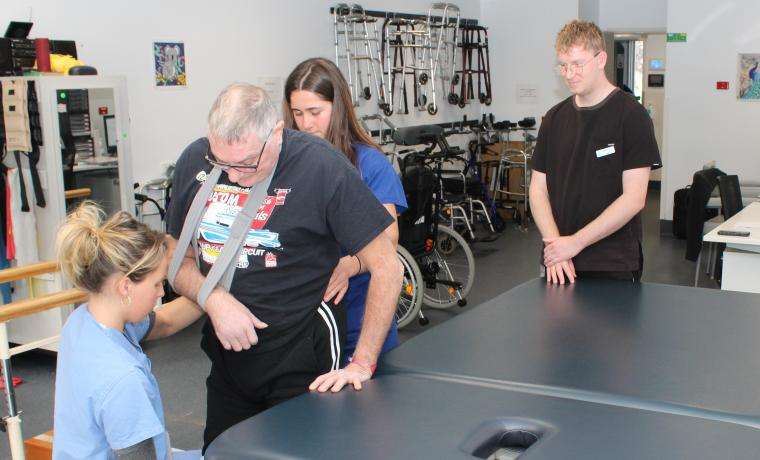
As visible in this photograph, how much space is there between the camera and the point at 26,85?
15.0ft

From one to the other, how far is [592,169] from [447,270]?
10.8 ft

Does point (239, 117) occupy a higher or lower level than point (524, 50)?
lower

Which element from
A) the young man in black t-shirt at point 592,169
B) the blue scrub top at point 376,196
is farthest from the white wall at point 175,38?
the young man in black t-shirt at point 592,169

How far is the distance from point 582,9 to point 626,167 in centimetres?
789

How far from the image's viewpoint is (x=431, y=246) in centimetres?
559

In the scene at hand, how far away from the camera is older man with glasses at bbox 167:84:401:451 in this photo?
69.3 inches

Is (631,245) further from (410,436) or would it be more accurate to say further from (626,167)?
(410,436)

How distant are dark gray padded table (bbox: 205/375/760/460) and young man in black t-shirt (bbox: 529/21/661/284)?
1052 millimetres

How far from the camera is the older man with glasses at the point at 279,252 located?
1.76 metres

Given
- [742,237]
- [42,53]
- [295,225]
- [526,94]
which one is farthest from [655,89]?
[295,225]

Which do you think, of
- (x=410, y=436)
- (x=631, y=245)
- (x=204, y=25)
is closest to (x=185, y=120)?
(x=204, y=25)

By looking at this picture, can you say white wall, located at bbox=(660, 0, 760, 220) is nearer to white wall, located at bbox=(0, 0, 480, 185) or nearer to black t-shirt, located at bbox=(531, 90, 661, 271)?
→ white wall, located at bbox=(0, 0, 480, 185)

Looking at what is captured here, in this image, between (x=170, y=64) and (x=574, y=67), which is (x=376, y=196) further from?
(x=170, y=64)

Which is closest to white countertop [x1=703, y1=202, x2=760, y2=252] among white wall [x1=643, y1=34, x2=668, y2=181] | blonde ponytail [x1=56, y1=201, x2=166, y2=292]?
blonde ponytail [x1=56, y1=201, x2=166, y2=292]
